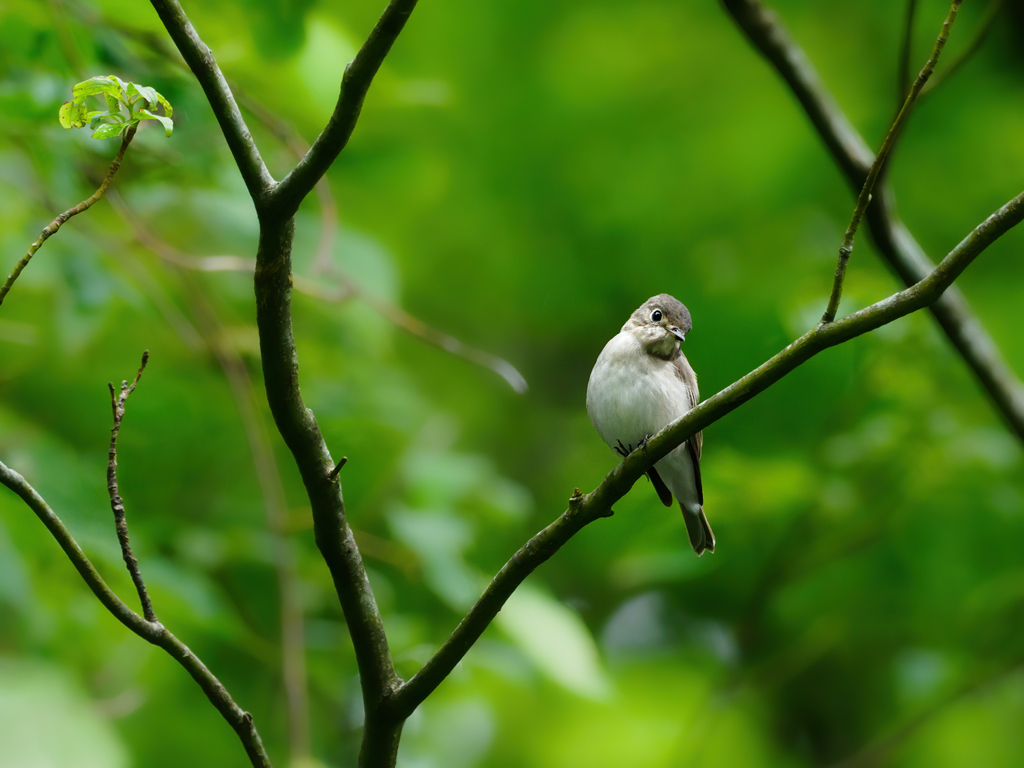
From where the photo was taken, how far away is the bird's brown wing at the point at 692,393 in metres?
4.26

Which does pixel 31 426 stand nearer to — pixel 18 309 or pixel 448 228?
A: pixel 18 309

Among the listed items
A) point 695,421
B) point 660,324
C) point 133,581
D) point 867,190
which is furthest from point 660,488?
point 133,581

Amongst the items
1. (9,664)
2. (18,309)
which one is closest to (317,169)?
(9,664)

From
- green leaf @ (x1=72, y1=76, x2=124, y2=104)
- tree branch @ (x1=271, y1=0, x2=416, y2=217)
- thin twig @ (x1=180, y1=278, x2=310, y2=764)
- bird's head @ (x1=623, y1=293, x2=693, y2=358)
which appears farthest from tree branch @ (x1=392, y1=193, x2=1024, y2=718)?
bird's head @ (x1=623, y1=293, x2=693, y2=358)

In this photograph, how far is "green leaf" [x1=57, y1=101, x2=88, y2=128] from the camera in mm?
1885

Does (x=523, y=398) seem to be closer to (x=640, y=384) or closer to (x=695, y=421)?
(x=640, y=384)

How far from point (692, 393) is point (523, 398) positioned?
2.69 metres

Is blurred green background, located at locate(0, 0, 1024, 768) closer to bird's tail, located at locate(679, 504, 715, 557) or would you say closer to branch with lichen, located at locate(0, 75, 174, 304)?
bird's tail, located at locate(679, 504, 715, 557)

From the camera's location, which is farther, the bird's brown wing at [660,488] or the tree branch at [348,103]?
the bird's brown wing at [660,488]

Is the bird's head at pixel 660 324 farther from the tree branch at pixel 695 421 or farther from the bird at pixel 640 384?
the tree branch at pixel 695 421

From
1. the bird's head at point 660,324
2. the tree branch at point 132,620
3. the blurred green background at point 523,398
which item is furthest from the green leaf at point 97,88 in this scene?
the bird's head at point 660,324

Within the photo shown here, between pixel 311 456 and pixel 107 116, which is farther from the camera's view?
pixel 311 456

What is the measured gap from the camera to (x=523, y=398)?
6.89 m

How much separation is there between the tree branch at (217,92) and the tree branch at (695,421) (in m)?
0.97
